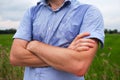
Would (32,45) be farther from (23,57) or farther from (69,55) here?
(69,55)

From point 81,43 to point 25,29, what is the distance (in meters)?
0.57

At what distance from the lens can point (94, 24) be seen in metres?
3.71

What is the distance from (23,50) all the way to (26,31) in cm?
17

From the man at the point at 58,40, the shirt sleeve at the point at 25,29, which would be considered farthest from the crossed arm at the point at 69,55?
the shirt sleeve at the point at 25,29

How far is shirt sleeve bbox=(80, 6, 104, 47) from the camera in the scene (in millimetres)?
3648

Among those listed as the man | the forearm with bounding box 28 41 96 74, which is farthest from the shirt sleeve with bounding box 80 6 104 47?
the forearm with bounding box 28 41 96 74

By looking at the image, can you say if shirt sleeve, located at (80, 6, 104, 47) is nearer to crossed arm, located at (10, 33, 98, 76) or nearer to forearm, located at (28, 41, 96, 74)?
crossed arm, located at (10, 33, 98, 76)

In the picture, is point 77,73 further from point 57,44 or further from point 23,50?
point 23,50

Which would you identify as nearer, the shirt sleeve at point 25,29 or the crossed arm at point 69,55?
the crossed arm at point 69,55

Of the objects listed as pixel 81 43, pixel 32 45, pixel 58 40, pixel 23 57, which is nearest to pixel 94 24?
pixel 81 43

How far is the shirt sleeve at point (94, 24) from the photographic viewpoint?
3648 mm

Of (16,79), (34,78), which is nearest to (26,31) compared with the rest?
(34,78)

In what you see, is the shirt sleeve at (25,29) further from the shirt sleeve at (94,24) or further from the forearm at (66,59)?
the shirt sleeve at (94,24)

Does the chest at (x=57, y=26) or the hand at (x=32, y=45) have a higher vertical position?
the chest at (x=57, y=26)
